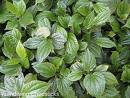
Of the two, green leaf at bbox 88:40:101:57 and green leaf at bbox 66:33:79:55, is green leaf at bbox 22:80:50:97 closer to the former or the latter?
green leaf at bbox 66:33:79:55

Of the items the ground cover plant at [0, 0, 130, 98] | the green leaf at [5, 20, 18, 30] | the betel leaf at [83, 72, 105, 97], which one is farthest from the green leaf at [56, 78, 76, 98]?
the green leaf at [5, 20, 18, 30]

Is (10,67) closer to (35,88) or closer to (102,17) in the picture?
(35,88)

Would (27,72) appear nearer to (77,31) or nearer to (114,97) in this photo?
(77,31)

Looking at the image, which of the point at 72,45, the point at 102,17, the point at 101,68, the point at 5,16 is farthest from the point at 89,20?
the point at 5,16

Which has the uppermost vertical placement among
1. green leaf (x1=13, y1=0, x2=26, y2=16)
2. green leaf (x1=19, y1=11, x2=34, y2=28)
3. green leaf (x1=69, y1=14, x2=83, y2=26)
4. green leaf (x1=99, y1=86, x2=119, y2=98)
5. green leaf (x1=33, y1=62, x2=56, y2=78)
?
green leaf (x1=13, y1=0, x2=26, y2=16)

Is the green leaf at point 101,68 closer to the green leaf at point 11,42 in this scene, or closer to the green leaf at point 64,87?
the green leaf at point 64,87

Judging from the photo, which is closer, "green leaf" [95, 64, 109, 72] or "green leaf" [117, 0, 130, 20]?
"green leaf" [95, 64, 109, 72]

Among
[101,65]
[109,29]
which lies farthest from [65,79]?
[109,29]
